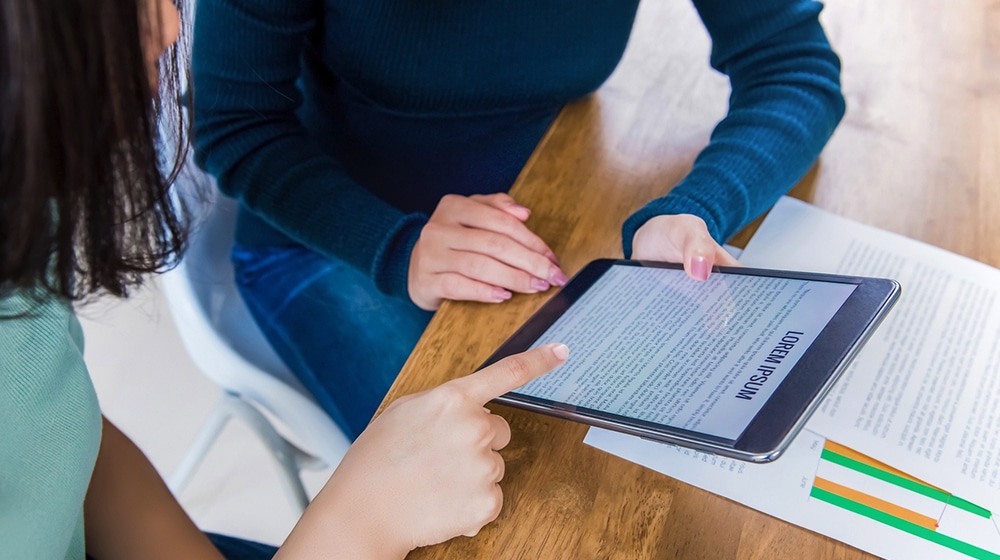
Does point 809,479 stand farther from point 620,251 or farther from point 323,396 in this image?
point 323,396

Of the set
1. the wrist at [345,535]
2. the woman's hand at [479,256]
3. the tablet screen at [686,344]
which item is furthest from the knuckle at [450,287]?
the wrist at [345,535]

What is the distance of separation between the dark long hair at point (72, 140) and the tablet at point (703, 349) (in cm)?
27

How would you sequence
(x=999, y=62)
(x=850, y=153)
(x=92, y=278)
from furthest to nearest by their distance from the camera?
(x=999, y=62), (x=850, y=153), (x=92, y=278)

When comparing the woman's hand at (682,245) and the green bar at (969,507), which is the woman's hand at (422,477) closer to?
the woman's hand at (682,245)

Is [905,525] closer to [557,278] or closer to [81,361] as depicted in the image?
[557,278]

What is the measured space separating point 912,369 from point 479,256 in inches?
14.1

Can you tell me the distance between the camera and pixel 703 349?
55 centimetres

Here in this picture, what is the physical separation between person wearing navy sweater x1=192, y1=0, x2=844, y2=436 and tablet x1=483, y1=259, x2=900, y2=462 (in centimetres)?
7

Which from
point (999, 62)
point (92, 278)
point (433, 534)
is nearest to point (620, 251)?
point (433, 534)

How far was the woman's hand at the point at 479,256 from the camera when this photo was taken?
27.3 inches

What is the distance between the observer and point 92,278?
19.9 inches

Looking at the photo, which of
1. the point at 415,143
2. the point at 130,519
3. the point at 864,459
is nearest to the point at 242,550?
the point at 130,519

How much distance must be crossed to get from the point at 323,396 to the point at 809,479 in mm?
543

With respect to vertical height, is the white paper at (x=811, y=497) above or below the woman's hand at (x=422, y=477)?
below
